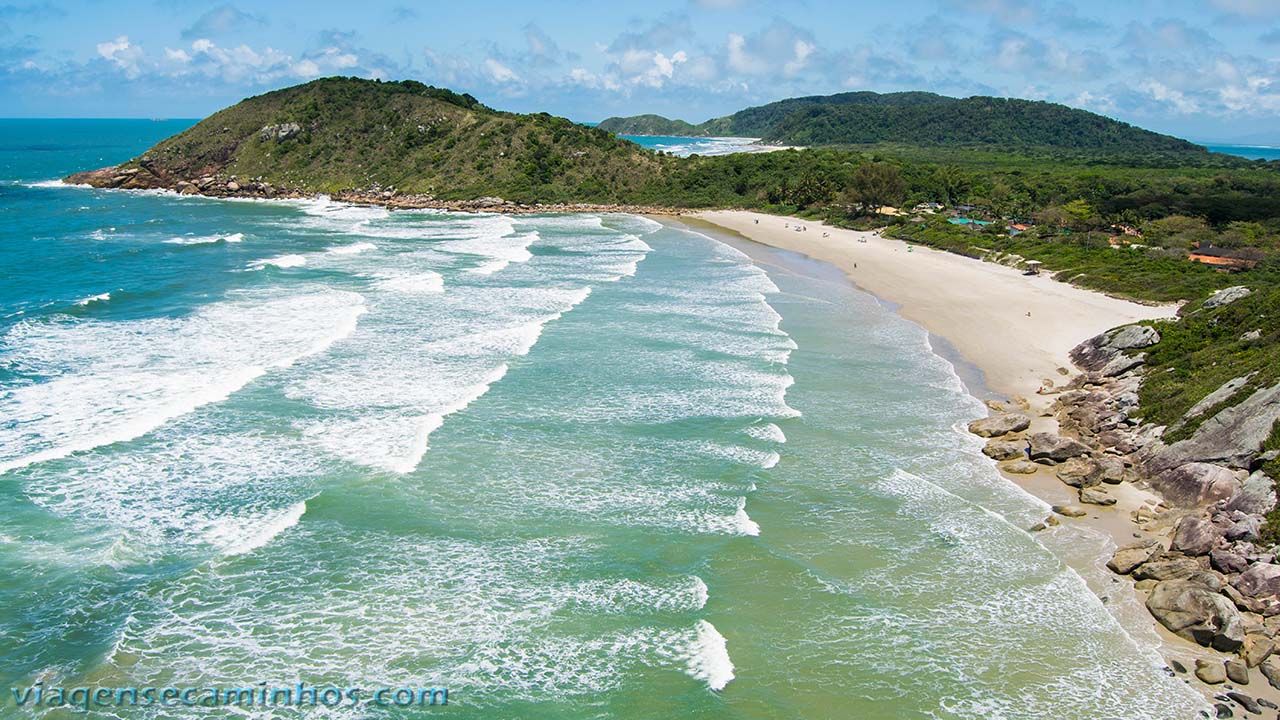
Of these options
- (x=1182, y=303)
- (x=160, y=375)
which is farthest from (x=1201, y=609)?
(x=1182, y=303)

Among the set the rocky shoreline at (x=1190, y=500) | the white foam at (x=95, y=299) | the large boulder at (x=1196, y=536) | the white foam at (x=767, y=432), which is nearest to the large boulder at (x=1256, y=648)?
the rocky shoreline at (x=1190, y=500)

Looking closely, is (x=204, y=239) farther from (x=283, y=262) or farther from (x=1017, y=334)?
(x=1017, y=334)

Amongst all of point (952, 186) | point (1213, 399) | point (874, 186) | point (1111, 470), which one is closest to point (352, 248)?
point (874, 186)

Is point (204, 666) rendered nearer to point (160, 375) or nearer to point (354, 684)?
point (354, 684)

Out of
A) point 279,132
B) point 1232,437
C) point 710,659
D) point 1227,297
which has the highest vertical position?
point 279,132

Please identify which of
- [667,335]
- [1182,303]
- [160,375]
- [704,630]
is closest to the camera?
[704,630]

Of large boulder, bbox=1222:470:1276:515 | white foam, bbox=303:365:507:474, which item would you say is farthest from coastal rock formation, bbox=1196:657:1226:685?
white foam, bbox=303:365:507:474
